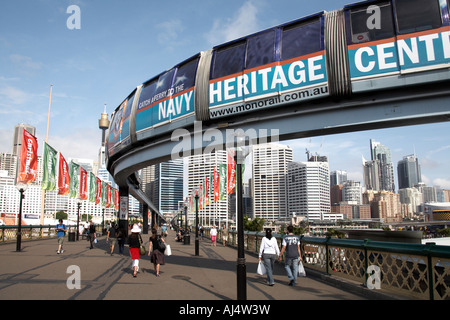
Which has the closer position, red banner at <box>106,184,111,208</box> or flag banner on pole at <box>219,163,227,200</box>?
flag banner on pole at <box>219,163,227,200</box>

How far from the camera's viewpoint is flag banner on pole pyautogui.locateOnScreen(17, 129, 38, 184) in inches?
832

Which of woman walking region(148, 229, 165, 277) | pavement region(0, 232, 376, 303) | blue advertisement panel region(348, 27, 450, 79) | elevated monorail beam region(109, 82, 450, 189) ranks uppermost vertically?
blue advertisement panel region(348, 27, 450, 79)

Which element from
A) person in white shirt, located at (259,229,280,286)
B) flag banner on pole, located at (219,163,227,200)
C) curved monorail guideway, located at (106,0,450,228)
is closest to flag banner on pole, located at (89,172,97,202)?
flag banner on pole, located at (219,163,227,200)

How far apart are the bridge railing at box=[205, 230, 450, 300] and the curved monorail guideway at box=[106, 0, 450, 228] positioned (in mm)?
3808

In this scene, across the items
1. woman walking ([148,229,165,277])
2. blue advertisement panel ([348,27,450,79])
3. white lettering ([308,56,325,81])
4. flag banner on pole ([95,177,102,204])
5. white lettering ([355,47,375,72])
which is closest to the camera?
blue advertisement panel ([348,27,450,79])

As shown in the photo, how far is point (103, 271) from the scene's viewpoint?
519 inches

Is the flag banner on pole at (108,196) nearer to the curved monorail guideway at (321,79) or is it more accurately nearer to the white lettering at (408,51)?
the curved monorail guideway at (321,79)

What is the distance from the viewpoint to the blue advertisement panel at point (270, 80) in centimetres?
1056

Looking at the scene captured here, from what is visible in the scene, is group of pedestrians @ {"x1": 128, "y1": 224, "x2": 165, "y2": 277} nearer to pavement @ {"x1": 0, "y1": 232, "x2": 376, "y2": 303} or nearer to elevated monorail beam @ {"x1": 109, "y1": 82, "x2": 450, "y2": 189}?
pavement @ {"x1": 0, "y1": 232, "x2": 376, "y2": 303}

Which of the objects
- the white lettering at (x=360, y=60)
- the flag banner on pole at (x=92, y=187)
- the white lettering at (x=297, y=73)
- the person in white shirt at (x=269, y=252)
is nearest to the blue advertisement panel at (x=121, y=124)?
the white lettering at (x=297, y=73)

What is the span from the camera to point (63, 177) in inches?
1083

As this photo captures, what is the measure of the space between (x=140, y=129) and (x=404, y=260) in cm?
1234

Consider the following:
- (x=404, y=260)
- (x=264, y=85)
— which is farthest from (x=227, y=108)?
(x=404, y=260)
